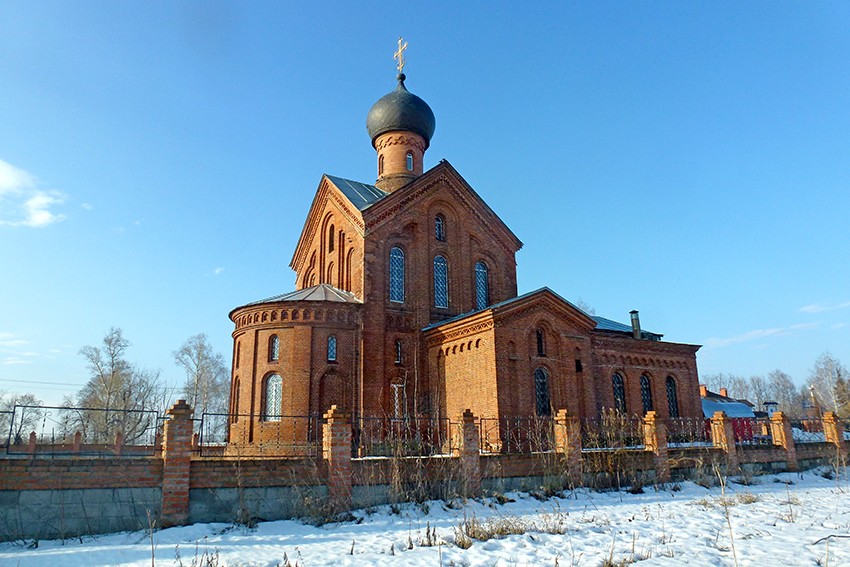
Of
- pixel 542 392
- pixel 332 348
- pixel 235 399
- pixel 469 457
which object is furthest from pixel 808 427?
pixel 235 399

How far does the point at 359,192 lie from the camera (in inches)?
928

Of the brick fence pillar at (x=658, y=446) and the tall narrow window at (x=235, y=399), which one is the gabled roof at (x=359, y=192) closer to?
the tall narrow window at (x=235, y=399)

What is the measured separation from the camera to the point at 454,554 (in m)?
8.23

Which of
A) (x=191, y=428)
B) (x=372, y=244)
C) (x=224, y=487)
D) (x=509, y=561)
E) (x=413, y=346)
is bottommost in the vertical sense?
(x=509, y=561)

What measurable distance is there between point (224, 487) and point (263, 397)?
28.2ft

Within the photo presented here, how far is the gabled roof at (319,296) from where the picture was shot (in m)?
19.6

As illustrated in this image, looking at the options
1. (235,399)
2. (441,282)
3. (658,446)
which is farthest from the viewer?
(441,282)

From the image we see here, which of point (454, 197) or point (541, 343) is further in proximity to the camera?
point (454, 197)

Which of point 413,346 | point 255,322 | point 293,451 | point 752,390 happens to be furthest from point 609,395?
point 752,390

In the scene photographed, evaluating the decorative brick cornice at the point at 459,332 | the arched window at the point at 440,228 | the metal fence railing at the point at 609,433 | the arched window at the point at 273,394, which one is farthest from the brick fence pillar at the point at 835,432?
the arched window at the point at 273,394

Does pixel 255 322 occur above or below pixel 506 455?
above

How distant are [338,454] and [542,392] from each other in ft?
29.4

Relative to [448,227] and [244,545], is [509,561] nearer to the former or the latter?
[244,545]

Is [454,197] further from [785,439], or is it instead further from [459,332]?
[785,439]
